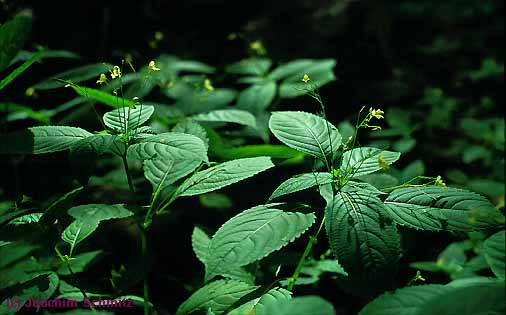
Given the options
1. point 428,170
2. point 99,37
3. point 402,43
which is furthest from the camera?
point 402,43

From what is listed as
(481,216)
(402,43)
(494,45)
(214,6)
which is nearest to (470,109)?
(402,43)

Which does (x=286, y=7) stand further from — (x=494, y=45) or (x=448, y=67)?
(x=494, y=45)

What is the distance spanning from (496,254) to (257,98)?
1.46 meters

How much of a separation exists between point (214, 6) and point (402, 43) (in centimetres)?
278

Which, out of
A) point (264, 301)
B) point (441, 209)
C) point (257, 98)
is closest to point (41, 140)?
point (264, 301)

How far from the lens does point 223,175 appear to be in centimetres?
Result: 116

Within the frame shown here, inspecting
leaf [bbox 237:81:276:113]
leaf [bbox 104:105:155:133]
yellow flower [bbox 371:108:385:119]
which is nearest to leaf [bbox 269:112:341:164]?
yellow flower [bbox 371:108:385:119]

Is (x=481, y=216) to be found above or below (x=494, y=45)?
below

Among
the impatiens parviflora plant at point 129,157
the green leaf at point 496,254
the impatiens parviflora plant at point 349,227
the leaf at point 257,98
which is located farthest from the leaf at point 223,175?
the leaf at point 257,98

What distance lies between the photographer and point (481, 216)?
915 millimetres

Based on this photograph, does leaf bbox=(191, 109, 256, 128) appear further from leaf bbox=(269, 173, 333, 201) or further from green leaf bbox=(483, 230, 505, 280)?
green leaf bbox=(483, 230, 505, 280)

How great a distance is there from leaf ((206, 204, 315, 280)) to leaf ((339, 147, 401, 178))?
0.62ft

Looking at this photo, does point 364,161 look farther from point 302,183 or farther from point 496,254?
point 496,254

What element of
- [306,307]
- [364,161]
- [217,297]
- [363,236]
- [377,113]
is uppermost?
[377,113]
